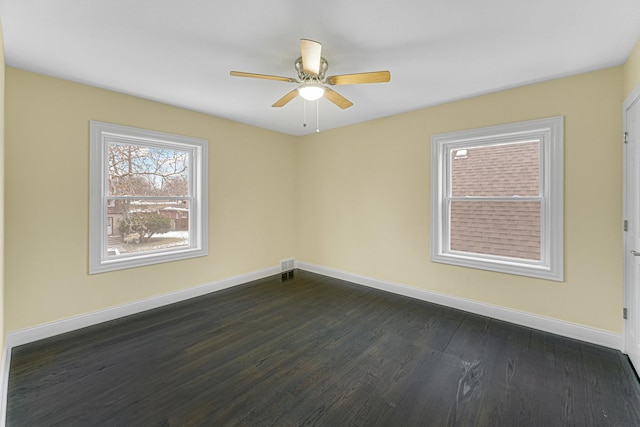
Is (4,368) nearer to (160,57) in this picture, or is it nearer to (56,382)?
Answer: (56,382)

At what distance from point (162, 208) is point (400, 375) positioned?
10.8ft

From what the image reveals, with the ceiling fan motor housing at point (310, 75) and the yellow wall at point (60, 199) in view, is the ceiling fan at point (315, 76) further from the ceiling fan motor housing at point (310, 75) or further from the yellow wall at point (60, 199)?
the yellow wall at point (60, 199)

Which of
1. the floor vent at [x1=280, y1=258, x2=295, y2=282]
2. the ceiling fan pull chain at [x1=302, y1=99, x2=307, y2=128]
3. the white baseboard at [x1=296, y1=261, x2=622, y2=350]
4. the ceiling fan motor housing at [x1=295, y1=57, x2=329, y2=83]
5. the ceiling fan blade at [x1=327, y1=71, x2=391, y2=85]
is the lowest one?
the white baseboard at [x1=296, y1=261, x2=622, y2=350]

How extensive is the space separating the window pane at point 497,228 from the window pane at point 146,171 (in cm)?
359

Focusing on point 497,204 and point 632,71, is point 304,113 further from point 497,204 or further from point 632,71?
point 632,71

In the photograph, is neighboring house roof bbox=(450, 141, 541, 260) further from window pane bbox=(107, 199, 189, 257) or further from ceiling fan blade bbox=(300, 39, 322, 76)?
window pane bbox=(107, 199, 189, 257)

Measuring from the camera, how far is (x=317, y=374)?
7.03 feet

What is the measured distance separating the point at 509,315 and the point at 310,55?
3230 mm

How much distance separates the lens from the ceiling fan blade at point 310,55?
1797mm

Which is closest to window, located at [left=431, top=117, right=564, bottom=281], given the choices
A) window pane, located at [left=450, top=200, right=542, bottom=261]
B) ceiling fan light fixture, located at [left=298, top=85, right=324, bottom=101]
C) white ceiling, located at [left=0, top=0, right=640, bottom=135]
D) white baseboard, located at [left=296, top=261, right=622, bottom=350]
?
window pane, located at [left=450, top=200, right=542, bottom=261]

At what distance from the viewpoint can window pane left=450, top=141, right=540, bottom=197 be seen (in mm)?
2945

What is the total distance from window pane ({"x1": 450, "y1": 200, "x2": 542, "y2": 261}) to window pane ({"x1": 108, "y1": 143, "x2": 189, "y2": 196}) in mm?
3595

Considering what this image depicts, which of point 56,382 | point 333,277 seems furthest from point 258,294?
point 56,382

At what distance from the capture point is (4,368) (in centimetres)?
205
